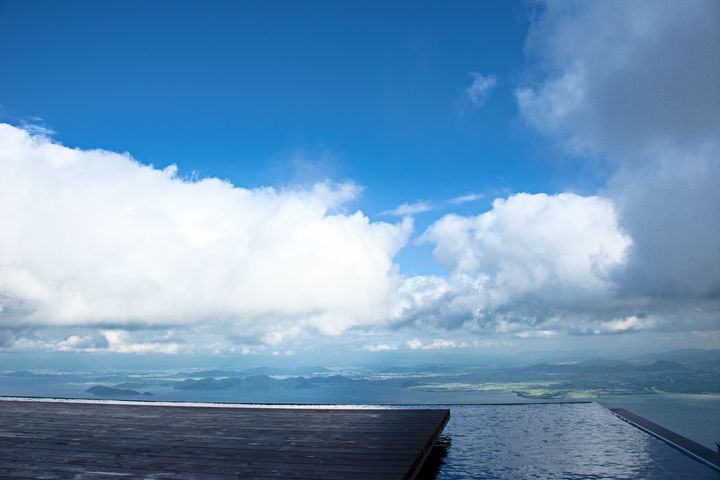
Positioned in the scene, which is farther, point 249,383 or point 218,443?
point 249,383

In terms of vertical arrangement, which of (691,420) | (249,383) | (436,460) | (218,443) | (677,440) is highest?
(218,443)

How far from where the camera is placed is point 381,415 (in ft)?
41.8

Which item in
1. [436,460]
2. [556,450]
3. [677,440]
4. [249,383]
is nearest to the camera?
[436,460]

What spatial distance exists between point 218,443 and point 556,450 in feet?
25.2

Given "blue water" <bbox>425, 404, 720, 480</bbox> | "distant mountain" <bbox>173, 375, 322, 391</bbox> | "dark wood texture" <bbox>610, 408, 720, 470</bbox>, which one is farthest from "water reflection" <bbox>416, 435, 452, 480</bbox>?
"distant mountain" <bbox>173, 375, 322, 391</bbox>

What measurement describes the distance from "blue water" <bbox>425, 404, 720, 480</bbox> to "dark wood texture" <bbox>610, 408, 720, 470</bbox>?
6.8 inches

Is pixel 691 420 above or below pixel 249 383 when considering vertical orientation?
above

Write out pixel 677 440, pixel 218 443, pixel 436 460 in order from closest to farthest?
pixel 218 443, pixel 436 460, pixel 677 440

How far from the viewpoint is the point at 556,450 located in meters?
10.4

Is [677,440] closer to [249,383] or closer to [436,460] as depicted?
[436,460]

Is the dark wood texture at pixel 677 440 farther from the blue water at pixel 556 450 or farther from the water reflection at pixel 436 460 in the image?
the water reflection at pixel 436 460

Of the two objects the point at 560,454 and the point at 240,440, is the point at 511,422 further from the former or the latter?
the point at 240,440

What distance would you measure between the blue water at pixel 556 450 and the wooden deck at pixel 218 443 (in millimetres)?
1006

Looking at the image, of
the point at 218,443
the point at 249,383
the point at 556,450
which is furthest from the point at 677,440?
the point at 249,383
